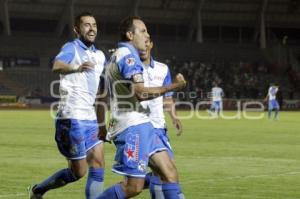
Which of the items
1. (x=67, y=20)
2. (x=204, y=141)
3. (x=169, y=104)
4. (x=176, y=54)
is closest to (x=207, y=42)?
(x=176, y=54)

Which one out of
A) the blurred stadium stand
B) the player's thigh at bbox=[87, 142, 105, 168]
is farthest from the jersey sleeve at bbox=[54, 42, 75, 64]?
the blurred stadium stand

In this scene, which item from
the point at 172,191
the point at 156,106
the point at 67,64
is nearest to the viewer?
the point at 172,191

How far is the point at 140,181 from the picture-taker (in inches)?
352

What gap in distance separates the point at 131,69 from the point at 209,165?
29.2 feet

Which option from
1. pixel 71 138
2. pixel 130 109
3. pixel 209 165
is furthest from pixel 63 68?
pixel 209 165

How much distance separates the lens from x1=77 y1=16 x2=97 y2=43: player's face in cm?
1103

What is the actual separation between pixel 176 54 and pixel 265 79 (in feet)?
28.1

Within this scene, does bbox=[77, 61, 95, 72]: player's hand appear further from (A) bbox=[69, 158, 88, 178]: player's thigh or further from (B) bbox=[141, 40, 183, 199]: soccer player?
(A) bbox=[69, 158, 88, 178]: player's thigh

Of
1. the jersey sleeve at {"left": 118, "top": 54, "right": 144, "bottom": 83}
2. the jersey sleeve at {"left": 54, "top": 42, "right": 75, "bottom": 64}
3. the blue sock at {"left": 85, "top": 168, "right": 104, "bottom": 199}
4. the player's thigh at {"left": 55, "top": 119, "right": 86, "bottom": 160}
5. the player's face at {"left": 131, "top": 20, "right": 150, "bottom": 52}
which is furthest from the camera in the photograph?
the player's thigh at {"left": 55, "top": 119, "right": 86, "bottom": 160}

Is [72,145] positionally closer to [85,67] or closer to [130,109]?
[85,67]

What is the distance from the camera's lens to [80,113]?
439 inches

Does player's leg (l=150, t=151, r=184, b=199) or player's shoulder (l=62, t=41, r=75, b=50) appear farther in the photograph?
player's shoulder (l=62, t=41, r=75, b=50)

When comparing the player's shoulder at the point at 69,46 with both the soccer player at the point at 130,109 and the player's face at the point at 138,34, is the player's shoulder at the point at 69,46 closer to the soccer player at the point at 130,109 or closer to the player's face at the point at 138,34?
the soccer player at the point at 130,109

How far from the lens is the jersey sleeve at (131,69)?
877 centimetres
